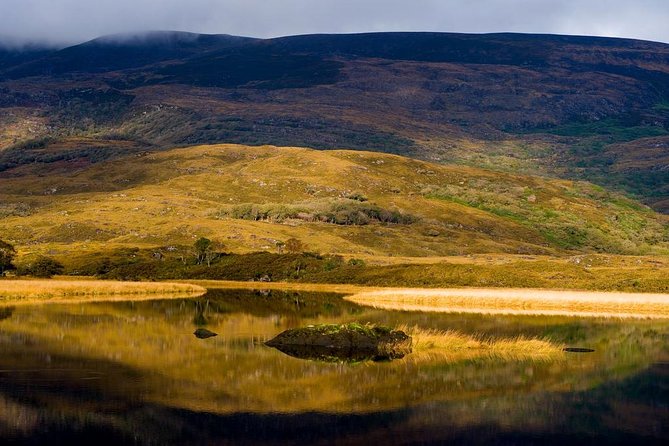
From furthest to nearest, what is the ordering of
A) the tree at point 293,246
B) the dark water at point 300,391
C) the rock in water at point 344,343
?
the tree at point 293,246 → the rock in water at point 344,343 → the dark water at point 300,391

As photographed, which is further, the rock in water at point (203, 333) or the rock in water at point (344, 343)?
the rock in water at point (203, 333)

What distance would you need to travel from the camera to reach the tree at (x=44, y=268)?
118m

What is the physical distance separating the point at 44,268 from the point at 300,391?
312 ft

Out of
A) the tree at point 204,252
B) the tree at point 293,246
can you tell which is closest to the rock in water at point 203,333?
the tree at point 204,252

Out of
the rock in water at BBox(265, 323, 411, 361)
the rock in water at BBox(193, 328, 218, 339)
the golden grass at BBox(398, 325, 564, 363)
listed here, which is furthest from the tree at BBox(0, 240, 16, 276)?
the golden grass at BBox(398, 325, 564, 363)

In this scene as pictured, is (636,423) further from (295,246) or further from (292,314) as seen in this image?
(295,246)

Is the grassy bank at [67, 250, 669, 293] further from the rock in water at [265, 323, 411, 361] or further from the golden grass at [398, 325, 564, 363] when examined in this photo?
the rock in water at [265, 323, 411, 361]

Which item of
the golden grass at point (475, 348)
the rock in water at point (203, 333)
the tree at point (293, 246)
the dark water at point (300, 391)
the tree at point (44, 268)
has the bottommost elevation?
the tree at point (293, 246)

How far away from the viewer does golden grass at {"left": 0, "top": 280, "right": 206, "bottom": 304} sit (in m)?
83.2

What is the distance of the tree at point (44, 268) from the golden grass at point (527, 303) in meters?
51.8

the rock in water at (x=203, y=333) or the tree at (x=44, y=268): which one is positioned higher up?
the rock in water at (x=203, y=333)

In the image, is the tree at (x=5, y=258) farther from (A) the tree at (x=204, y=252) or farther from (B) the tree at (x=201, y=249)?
(A) the tree at (x=204, y=252)

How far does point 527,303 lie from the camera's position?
81.8m

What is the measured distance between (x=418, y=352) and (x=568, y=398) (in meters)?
12.6
